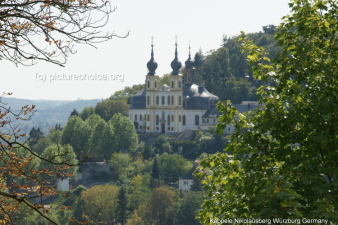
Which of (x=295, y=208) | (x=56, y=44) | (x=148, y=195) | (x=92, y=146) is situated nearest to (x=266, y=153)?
(x=295, y=208)

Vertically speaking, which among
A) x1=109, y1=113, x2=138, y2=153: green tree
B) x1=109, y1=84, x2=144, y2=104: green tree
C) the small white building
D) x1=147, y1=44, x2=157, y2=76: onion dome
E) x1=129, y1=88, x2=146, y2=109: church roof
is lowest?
the small white building

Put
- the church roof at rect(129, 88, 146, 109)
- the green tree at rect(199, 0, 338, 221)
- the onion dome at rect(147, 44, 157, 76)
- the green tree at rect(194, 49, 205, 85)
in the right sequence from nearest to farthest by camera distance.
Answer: the green tree at rect(199, 0, 338, 221) → the church roof at rect(129, 88, 146, 109) → the onion dome at rect(147, 44, 157, 76) → the green tree at rect(194, 49, 205, 85)

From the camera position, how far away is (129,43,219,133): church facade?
94250mm

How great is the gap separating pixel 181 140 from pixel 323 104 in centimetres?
7955

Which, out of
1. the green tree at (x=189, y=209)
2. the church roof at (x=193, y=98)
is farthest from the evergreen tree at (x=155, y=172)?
the church roof at (x=193, y=98)

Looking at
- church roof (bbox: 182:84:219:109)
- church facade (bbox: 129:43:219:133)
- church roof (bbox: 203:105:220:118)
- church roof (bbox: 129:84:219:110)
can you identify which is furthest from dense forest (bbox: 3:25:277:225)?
church roof (bbox: 182:84:219:109)

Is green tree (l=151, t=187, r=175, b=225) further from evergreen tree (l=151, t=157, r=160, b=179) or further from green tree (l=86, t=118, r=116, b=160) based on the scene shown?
green tree (l=86, t=118, r=116, b=160)

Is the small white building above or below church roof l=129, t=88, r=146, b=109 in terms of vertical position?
below

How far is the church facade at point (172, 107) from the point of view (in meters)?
94.2

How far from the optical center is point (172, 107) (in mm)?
94938

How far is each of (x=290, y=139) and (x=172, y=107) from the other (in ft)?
272

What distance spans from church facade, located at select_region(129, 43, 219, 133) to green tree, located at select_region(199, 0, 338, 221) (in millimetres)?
79524

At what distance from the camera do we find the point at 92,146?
90062mm

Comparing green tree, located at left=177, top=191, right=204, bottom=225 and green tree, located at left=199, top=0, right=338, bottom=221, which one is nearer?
green tree, located at left=199, top=0, right=338, bottom=221
